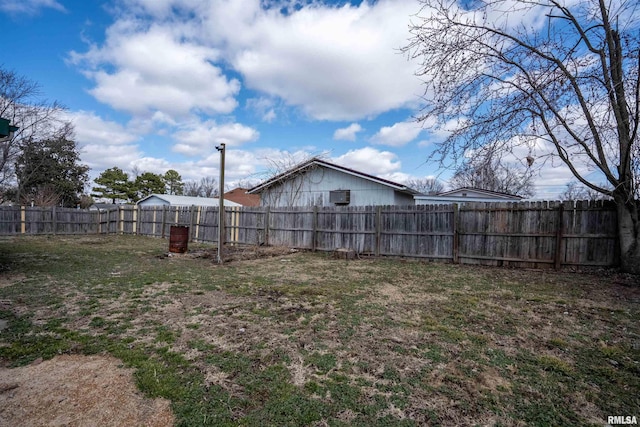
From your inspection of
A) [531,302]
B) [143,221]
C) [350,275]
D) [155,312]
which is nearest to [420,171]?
[350,275]

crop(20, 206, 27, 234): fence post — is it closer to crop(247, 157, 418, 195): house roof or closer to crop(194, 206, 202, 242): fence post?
crop(194, 206, 202, 242): fence post

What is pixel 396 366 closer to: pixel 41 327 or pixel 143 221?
pixel 41 327

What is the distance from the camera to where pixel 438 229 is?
340 inches

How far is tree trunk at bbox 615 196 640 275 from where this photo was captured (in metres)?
6.16

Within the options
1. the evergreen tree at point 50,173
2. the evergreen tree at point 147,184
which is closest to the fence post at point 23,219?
the evergreen tree at point 50,173

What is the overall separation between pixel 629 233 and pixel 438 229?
3.88 m

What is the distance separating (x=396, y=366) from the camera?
262cm

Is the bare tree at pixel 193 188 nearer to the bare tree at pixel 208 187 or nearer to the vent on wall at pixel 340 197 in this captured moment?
the bare tree at pixel 208 187

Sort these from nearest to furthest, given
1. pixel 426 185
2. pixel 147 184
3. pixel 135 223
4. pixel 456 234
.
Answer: pixel 456 234, pixel 135 223, pixel 147 184, pixel 426 185

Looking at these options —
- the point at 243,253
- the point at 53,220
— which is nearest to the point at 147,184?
the point at 53,220

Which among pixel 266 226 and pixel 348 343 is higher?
pixel 266 226

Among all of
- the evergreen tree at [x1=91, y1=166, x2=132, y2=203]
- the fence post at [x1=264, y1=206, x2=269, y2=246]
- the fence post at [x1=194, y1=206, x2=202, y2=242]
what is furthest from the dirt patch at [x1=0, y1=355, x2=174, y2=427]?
the evergreen tree at [x1=91, y1=166, x2=132, y2=203]

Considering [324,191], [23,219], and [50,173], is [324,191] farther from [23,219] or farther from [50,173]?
[50,173]

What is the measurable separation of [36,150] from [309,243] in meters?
28.3
